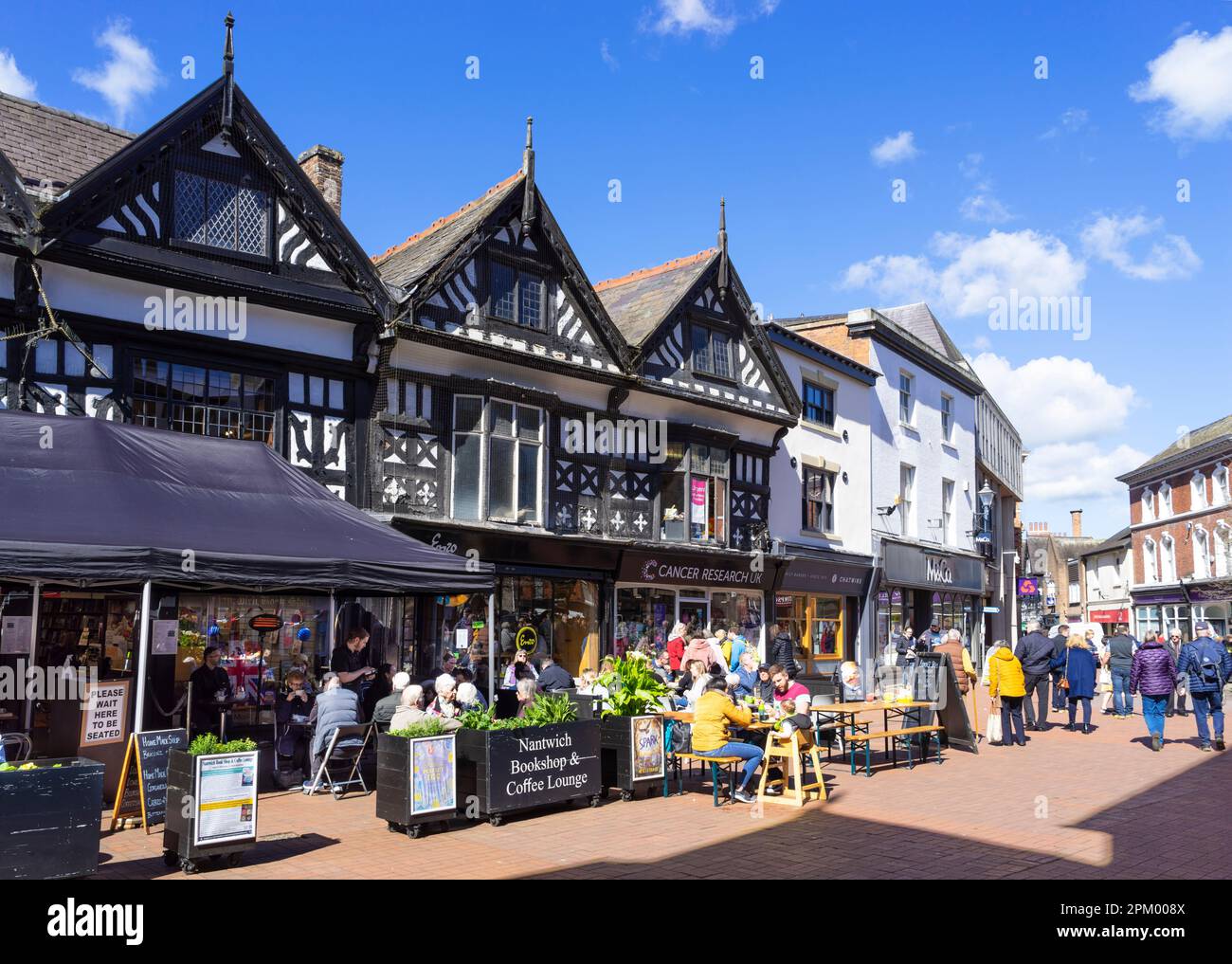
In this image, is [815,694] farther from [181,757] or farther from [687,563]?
[181,757]

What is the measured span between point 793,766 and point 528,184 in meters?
10.8

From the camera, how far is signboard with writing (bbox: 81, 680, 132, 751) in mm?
9719

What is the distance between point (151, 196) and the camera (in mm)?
13242

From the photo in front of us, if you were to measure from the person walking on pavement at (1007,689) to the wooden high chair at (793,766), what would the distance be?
5.40 metres

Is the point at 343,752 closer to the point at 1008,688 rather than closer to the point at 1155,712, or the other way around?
the point at 1008,688

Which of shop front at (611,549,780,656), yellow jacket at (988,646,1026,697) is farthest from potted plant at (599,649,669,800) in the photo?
shop front at (611,549,780,656)

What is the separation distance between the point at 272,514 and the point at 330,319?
13.8ft

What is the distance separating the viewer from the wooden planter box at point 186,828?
7465 millimetres

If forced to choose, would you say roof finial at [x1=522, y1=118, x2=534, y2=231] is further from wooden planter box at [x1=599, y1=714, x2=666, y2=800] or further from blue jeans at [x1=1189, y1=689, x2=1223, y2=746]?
blue jeans at [x1=1189, y1=689, x2=1223, y2=746]

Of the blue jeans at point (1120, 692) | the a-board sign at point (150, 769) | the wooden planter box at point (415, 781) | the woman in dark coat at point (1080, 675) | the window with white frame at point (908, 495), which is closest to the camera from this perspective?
the wooden planter box at point (415, 781)

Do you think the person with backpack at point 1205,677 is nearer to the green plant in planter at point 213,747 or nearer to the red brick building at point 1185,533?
the green plant in planter at point 213,747

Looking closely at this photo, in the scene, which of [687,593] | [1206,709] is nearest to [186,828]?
[1206,709]

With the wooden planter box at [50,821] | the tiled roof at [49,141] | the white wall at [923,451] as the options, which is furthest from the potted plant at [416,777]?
the white wall at [923,451]
